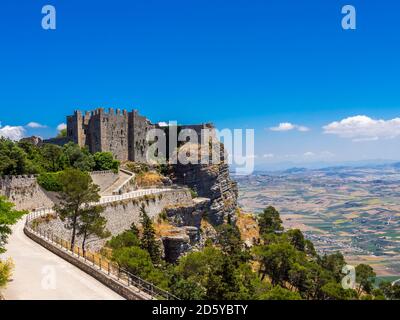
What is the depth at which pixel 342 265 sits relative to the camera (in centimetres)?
6362

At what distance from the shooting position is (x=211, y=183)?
2349 inches

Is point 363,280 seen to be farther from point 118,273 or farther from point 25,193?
point 118,273

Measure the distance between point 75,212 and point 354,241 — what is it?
558 feet

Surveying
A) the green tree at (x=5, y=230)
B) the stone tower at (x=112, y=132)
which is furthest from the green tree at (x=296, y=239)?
the green tree at (x=5, y=230)

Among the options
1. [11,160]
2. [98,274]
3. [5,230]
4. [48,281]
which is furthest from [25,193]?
[98,274]

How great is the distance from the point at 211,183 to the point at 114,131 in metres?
16.9

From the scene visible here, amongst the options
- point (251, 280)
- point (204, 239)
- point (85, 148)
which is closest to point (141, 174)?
point (85, 148)

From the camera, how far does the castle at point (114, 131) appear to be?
61875mm

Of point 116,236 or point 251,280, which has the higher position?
point 116,236

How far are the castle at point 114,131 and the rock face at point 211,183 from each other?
7444 millimetres

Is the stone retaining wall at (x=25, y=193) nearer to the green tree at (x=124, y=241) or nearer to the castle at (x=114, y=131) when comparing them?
the green tree at (x=124, y=241)

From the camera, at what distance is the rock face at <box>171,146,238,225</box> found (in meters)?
58.5

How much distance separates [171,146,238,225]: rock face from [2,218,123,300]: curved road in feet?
119
